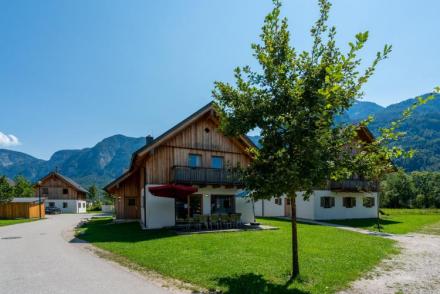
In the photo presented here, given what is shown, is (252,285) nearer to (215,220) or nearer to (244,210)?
(215,220)

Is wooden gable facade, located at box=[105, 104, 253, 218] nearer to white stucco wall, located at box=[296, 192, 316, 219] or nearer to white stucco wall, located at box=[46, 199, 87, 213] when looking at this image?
white stucco wall, located at box=[296, 192, 316, 219]

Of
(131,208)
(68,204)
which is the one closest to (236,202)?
(131,208)

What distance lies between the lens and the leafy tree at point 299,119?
8734mm

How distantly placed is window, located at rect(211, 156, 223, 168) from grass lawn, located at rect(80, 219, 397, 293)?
8.69m

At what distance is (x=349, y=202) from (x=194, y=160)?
780 inches

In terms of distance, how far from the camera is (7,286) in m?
8.86

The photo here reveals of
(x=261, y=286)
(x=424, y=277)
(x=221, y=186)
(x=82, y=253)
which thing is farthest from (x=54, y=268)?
(x=221, y=186)

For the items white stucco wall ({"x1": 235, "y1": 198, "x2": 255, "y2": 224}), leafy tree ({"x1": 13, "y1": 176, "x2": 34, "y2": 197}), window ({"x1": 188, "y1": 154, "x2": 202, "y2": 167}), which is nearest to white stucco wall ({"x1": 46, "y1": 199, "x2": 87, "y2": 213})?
leafy tree ({"x1": 13, "y1": 176, "x2": 34, "y2": 197})

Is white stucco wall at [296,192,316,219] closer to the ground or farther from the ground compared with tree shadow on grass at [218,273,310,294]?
closer to the ground

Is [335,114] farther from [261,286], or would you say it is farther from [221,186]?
[221,186]

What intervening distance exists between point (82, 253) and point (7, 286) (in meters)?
5.38

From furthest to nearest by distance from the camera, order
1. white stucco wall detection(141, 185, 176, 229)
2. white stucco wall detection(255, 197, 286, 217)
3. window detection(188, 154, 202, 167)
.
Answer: white stucco wall detection(255, 197, 286, 217)
window detection(188, 154, 202, 167)
white stucco wall detection(141, 185, 176, 229)

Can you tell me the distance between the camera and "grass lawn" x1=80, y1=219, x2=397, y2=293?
30.2ft

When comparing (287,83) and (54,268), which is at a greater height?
(287,83)
